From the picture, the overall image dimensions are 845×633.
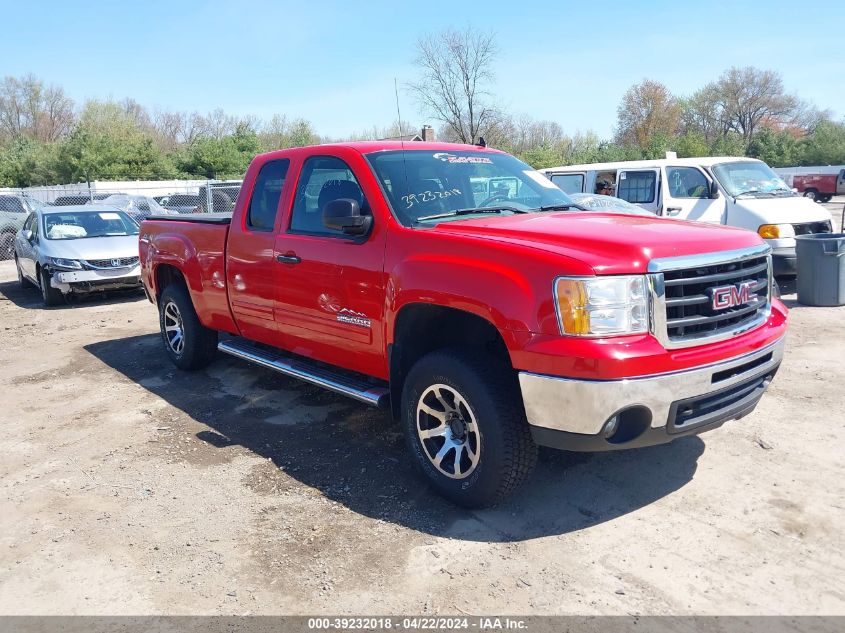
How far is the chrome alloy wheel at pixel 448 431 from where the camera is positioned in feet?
11.9

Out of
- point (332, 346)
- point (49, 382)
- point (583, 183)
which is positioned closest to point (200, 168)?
point (583, 183)

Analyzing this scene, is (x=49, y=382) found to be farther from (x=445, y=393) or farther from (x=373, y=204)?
(x=445, y=393)

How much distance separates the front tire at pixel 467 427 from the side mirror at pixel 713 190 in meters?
7.88

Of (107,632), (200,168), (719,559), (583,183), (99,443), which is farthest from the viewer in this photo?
(200,168)

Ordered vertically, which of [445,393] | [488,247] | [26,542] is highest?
[488,247]

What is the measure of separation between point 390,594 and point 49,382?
5.20 meters

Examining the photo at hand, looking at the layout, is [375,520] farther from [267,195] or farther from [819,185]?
[819,185]

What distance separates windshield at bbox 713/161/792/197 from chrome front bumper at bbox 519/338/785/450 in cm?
774

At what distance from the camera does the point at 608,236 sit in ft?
11.2

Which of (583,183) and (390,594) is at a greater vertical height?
(583,183)

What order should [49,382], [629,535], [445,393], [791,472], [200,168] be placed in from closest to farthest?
[629,535] < [445,393] < [791,472] < [49,382] < [200,168]

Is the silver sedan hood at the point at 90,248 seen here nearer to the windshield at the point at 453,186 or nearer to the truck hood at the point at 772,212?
the windshield at the point at 453,186

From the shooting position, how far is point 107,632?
9.35 feet

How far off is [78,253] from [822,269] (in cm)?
1093
